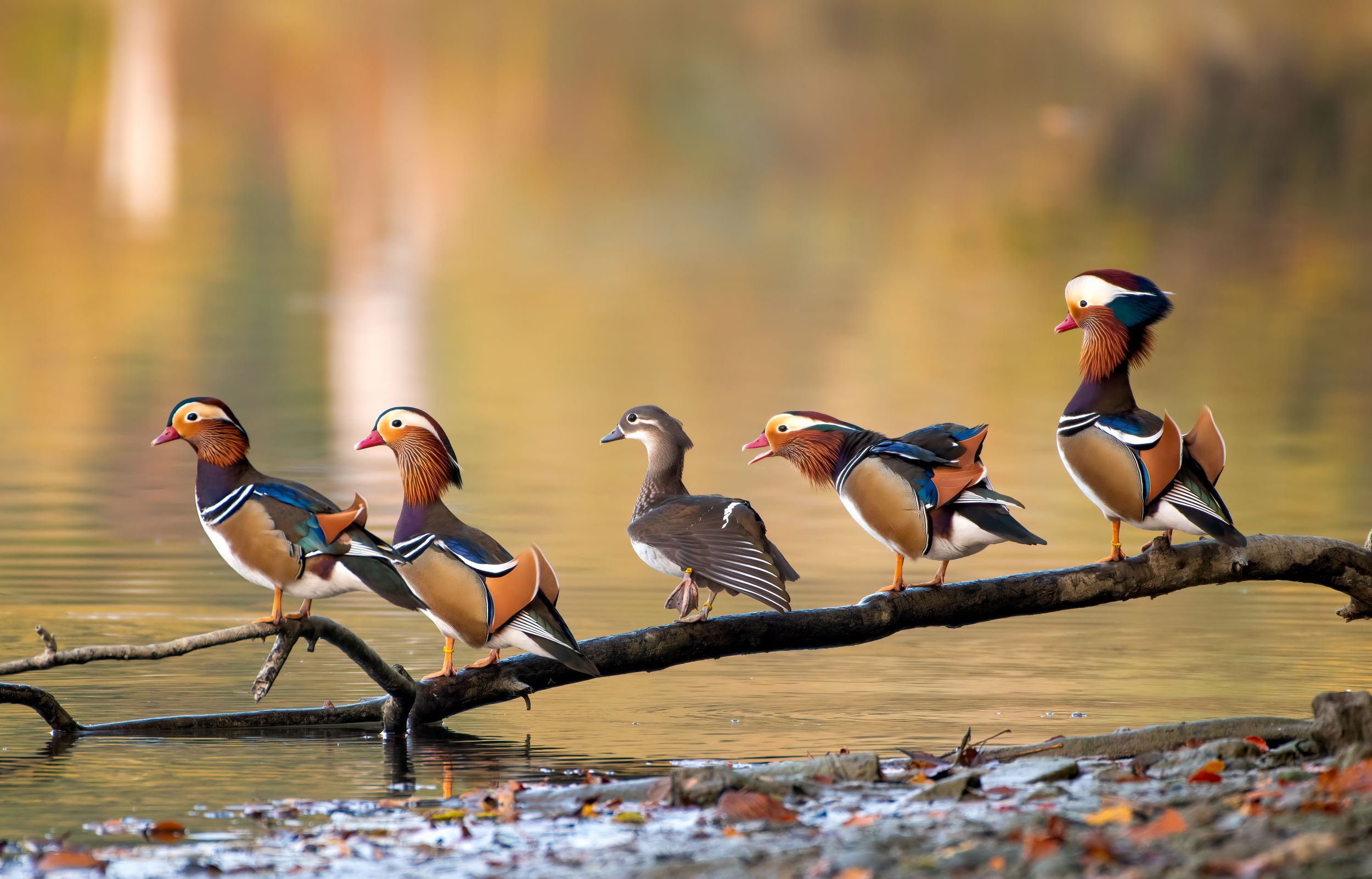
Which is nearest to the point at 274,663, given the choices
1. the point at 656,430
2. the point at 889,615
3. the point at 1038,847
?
the point at 656,430

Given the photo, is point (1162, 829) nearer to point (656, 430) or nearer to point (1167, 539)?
point (1167, 539)

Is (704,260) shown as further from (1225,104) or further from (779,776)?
(779,776)

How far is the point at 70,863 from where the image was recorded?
537 cm

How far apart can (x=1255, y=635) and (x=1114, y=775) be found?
4400 mm

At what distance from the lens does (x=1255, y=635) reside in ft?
33.2

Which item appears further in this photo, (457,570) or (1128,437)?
(1128,437)

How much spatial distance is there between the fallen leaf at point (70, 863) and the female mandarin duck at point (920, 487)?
296 cm

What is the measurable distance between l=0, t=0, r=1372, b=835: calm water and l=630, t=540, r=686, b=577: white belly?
0.72 metres

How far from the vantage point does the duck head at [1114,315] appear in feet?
24.1

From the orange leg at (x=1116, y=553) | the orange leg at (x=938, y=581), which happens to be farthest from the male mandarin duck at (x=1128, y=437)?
the orange leg at (x=938, y=581)

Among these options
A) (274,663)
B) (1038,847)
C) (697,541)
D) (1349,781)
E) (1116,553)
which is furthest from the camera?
(1116,553)

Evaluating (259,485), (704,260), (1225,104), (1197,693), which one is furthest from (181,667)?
(1225,104)

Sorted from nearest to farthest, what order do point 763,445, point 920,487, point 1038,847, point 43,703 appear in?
point 1038,847, point 920,487, point 43,703, point 763,445

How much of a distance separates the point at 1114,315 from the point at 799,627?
5.60 feet
